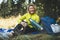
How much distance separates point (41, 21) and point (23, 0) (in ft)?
13.1

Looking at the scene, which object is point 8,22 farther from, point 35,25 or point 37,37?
point 37,37

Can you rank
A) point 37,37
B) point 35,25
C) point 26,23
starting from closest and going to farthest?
point 37,37, point 35,25, point 26,23

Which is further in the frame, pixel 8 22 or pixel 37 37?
pixel 8 22

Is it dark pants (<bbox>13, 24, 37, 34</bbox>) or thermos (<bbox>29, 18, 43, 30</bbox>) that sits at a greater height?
thermos (<bbox>29, 18, 43, 30</bbox>)

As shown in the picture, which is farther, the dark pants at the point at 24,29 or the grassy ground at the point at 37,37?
the dark pants at the point at 24,29

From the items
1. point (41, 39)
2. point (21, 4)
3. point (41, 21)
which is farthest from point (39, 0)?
point (41, 39)

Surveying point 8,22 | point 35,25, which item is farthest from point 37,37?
point 8,22

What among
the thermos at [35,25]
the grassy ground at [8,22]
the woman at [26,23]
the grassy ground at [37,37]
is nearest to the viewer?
the grassy ground at [37,37]

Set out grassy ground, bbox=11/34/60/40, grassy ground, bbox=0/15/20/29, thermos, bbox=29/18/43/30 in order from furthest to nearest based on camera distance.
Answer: grassy ground, bbox=0/15/20/29 < thermos, bbox=29/18/43/30 < grassy ground, bbox=11/34/60/40

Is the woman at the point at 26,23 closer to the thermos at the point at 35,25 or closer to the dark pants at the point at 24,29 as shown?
the dark pants at the point at 24,29

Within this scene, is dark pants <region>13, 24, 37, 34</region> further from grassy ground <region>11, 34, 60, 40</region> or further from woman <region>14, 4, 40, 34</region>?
grassy ground <region>11, 34, 60, 40</region>

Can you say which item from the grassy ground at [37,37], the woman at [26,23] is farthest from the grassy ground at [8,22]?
the grassy ground at [37,37]

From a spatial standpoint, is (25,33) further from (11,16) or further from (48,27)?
(11,16)

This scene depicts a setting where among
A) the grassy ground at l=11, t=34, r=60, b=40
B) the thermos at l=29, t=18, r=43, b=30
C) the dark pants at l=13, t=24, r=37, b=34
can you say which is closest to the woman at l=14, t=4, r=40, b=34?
the dark pants at l=13, t=24, r=37, b=34
